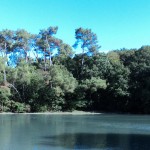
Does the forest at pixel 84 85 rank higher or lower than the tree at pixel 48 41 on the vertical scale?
lower

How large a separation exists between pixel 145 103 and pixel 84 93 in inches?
445

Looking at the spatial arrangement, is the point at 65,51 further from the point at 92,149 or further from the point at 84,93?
the point at 92,149

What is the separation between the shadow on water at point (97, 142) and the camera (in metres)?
24.3

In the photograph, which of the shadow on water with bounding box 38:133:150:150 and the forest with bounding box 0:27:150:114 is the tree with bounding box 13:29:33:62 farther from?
the shadow on water with bounding box 38:133:150:150

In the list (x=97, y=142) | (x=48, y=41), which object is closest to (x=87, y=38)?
(x=48, y=41)

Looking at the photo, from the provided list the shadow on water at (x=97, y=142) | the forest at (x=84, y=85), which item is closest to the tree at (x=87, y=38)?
the forest at (x=84, y=85)

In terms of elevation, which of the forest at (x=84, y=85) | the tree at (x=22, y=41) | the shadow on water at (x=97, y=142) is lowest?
the shadow on water at (x=97, y=142)

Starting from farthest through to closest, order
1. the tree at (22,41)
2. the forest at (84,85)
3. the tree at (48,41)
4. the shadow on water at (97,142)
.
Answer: the tree at (48,41) → the tree at (22,41) → the forest at (84,85) → the shadow on water at (97,142)

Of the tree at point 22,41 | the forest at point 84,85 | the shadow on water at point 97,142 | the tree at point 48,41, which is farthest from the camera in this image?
the tree at point 48,41

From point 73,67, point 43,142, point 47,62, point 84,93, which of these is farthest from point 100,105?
point 43,142

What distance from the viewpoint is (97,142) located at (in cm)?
2653

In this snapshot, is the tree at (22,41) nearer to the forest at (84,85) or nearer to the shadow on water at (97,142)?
the forest at (84,85)

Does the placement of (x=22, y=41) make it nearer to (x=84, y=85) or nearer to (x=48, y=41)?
(x=48, y=41)

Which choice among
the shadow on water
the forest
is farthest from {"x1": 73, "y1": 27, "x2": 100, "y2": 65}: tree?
the shadow on water
